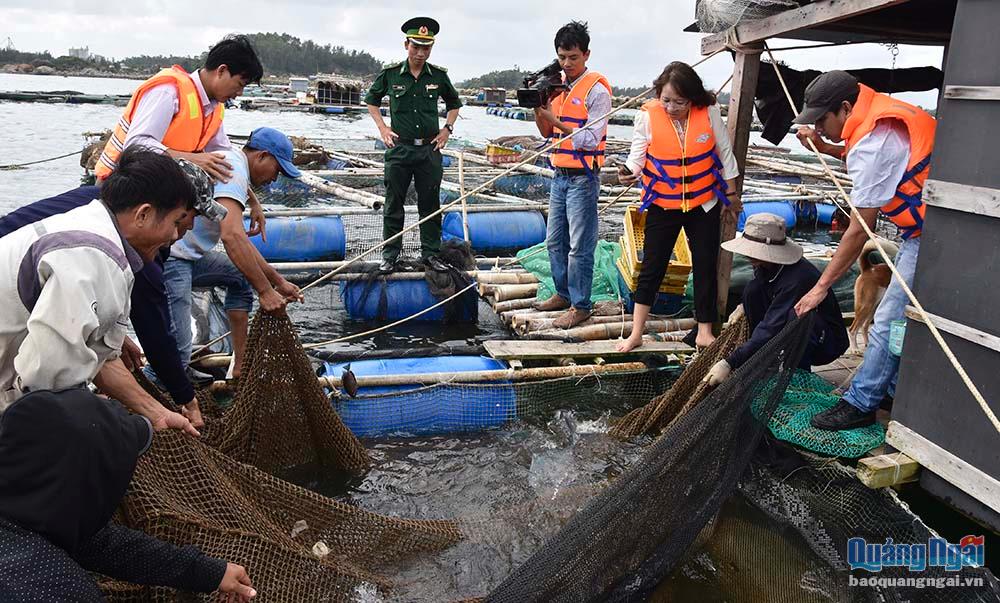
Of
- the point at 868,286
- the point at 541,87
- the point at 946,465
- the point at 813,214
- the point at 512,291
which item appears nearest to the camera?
the point at 946,465

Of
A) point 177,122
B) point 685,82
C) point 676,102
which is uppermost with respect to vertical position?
point 685,82

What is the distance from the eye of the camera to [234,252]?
163 inches

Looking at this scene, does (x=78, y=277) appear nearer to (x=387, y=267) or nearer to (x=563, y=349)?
(x=563, y=349)

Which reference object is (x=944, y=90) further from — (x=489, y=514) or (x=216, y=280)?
(x=216, y=280)

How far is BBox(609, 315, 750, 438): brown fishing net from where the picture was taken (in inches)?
190

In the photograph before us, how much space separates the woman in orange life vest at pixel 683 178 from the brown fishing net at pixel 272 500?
8.93 feet

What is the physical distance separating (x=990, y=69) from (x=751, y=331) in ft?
6.49

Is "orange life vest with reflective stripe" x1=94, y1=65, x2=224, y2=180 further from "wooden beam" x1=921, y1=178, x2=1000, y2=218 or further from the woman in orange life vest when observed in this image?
"wooden beam" x1=921, y1=178, x2=1000, y2=218

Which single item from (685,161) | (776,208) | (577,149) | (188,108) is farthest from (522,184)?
(188,108)

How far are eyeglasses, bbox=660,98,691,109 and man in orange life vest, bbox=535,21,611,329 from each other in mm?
806

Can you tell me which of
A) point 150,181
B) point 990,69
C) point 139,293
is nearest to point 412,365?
point 139,293

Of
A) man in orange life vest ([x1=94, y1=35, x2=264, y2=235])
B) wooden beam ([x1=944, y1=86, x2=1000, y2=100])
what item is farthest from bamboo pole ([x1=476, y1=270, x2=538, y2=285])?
wooden beam ([x1=944, y1=86, x2=1000, y2=100])

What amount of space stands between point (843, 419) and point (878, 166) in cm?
151

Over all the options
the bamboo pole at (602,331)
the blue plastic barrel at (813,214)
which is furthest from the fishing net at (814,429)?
the blue plastic barrel at (813,214)
